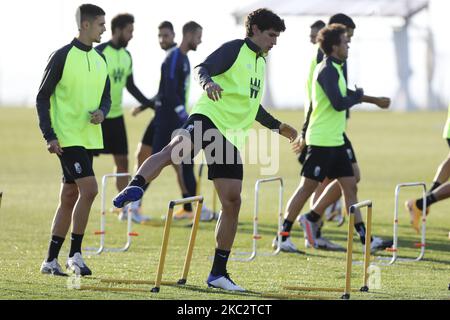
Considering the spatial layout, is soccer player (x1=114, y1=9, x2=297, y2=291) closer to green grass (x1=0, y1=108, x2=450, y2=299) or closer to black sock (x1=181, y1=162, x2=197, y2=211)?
green grass (x1=0, y1=108, x2=450, y2=299)

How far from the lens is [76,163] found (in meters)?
11.1

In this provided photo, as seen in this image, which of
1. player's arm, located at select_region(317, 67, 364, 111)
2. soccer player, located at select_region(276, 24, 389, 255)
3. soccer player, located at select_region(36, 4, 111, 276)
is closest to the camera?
soccer player, located at select_region(36, 4, 111, 276)

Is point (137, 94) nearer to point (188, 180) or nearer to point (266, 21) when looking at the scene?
point (188, 180)

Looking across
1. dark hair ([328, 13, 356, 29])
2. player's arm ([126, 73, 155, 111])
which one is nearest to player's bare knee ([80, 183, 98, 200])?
dark hair ([328, 13, 356, 29])

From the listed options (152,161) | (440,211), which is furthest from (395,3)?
(152,161)

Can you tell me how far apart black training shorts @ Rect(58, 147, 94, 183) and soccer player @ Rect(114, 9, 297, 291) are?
113 centimetres

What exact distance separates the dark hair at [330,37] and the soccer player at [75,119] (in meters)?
3.10

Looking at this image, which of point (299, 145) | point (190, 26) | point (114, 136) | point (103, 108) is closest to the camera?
point (103, 108)

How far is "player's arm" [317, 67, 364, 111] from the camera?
1341 cm

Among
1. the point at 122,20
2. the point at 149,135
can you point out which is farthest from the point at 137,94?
the point at 122,20

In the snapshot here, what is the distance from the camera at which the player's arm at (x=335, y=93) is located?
44.0 ft

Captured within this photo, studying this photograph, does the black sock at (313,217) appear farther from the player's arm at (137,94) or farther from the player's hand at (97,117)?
the player's hand at (97,117)

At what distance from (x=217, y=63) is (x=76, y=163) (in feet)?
5.95
